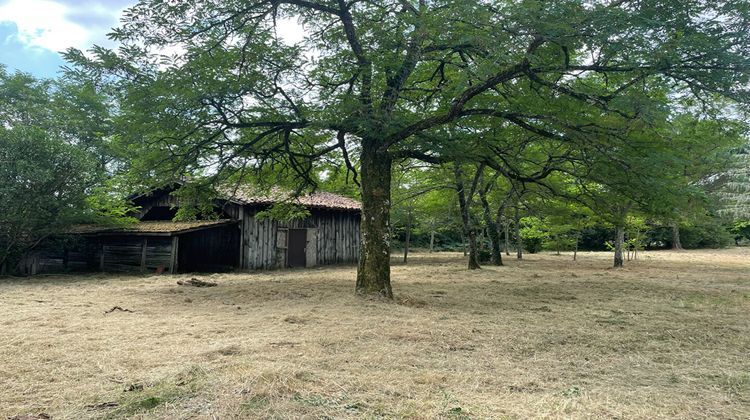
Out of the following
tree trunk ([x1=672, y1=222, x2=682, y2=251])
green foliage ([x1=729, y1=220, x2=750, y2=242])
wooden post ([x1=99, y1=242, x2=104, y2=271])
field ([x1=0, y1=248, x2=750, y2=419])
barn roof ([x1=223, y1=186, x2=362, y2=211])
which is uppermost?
barn roof ([x1=223, y1=186, x2=362, y2=211])

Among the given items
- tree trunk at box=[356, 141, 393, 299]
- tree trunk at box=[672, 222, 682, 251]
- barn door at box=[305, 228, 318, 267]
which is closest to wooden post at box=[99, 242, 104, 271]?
barn door at box=[305, 228, 318, 267]

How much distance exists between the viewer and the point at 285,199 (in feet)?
45.2

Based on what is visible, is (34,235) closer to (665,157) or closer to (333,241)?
(333,241)

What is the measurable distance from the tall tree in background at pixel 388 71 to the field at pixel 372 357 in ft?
8.28

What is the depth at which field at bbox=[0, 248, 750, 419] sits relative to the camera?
3229mm

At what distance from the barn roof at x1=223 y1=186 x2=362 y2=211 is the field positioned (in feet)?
19.1

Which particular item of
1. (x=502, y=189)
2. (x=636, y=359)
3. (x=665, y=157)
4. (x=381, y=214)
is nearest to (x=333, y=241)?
(x=502, y=189)

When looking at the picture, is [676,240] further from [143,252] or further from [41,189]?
[41,189]

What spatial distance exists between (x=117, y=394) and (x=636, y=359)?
→ 15.6 feet

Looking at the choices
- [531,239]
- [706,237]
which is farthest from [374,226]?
[706,237]

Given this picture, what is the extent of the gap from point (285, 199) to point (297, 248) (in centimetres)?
567

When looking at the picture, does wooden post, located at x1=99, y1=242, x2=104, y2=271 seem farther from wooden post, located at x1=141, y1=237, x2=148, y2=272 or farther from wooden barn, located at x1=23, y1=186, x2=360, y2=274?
wooden post, located at x1=141, y1=237, x2=148, y2=272

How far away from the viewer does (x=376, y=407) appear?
3.18 meters

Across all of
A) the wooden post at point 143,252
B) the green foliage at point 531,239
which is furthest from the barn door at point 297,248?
the green foliage at point 531,239
